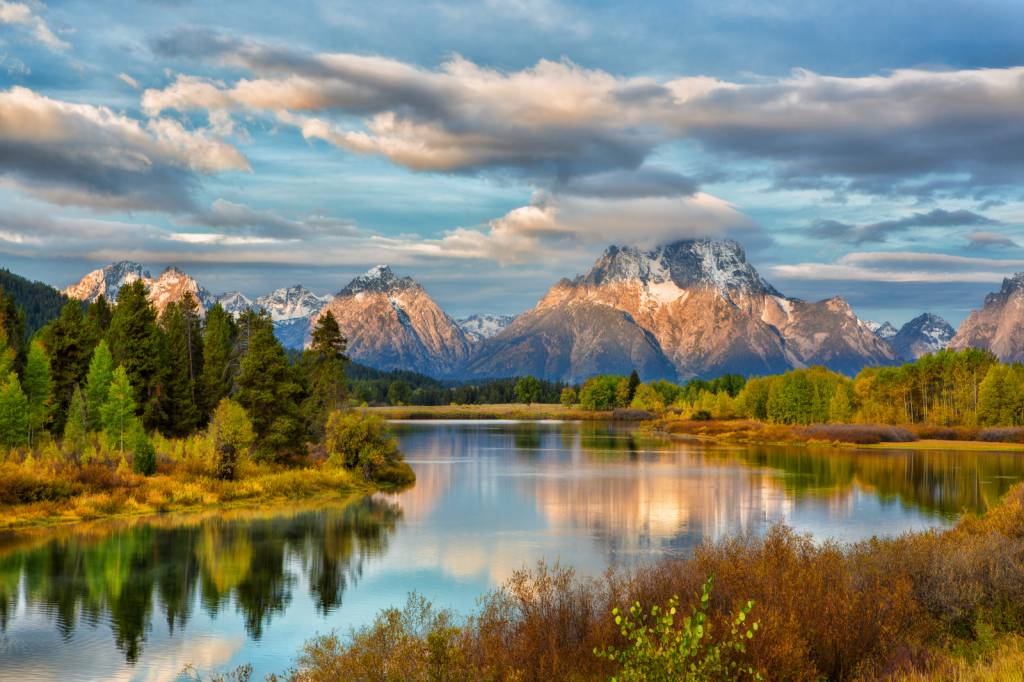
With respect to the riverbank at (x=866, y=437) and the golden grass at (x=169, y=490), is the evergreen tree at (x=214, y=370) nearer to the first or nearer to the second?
the golden grass at (x=169, y=490)

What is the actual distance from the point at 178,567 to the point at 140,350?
4255 cm

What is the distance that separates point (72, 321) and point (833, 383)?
5066 inches

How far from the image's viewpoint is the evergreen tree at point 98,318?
213 ft

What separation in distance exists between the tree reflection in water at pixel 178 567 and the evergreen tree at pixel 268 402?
1425cm

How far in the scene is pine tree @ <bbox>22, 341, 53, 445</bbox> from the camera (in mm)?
49844

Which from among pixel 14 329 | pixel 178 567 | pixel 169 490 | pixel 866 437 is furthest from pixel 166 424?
pixel 866 437

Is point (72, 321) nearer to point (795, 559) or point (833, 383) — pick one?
point (795, 559)

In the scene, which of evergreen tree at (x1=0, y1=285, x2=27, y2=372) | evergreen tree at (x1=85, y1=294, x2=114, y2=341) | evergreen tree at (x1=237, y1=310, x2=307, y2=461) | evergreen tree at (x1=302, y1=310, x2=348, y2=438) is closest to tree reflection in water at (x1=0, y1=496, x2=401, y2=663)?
evergreen tree at (x1=237, y1=310, x2=307, y2=461)

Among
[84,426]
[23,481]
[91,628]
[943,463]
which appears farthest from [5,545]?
[943,463]

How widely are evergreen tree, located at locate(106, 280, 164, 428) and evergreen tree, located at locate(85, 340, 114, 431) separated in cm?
1052

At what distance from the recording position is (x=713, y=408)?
16650 cm

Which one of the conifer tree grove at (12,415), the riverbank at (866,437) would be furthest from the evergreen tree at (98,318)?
the riverbank at (866,437)

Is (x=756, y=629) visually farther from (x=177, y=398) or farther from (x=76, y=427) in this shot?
(x=177, y=398)

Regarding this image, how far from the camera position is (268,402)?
52688 millimetres
